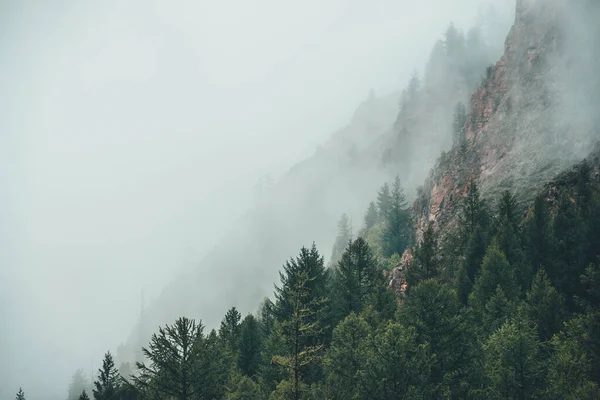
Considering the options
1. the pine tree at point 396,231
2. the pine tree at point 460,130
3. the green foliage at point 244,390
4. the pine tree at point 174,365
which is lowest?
the green foliage at point 244,390

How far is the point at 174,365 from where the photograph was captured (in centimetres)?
2662

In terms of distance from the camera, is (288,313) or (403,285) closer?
(288,313)

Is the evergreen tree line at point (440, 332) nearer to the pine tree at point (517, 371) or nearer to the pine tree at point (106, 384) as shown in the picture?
the pine tree at point (517, 371)

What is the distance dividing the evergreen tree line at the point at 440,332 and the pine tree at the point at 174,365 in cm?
8

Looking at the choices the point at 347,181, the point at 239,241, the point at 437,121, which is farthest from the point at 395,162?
the point at 239,241

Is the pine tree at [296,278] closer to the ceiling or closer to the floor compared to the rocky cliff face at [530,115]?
closer to the floor

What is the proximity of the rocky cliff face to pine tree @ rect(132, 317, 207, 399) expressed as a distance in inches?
1923

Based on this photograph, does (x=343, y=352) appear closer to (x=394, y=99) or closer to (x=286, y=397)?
(x=286, y=397)

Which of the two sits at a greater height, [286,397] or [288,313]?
[288,313]

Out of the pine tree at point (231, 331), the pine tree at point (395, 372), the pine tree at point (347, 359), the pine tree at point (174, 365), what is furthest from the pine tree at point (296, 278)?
the pine tree at point (395, 372)

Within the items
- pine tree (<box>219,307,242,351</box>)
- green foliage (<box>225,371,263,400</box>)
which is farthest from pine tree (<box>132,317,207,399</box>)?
pine tree (<box>219,307,242,351</box>)

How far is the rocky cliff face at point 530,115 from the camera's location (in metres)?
58.9

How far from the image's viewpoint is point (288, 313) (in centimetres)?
4062

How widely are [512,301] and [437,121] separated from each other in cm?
10010
